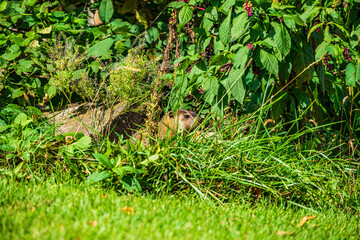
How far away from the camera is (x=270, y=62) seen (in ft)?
8.98

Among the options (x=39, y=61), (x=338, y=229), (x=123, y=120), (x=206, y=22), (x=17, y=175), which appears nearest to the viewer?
(x=338, y=229)

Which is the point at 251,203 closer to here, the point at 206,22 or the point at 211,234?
the point at 211,234

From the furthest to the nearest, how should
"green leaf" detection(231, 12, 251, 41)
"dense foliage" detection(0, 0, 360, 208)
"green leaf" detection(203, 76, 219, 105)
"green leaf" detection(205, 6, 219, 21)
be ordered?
"green leaf" detection(205, 6, 219, 21)
"green leaf" detection(203, 76, 219, 105)
"green leaf" detection(231, 12, 251, 41)
"dense foliage" detection(0, 0, 360, 208)

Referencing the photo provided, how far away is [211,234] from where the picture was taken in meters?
1.78

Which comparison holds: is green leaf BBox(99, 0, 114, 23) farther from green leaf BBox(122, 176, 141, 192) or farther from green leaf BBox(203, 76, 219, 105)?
green leaf BBox(122, 176, 141, 192)

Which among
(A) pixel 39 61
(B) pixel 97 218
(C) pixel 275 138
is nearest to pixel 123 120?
(A) pixel 39 61

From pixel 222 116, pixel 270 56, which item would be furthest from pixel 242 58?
pixel 222 116

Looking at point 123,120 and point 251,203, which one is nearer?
point 251,203

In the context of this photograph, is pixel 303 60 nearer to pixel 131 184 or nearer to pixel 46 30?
pixel 131 184

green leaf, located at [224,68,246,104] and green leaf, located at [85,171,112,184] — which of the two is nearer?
green leaf, located at [85,171,112,184]

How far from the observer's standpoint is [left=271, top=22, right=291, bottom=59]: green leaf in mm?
2662

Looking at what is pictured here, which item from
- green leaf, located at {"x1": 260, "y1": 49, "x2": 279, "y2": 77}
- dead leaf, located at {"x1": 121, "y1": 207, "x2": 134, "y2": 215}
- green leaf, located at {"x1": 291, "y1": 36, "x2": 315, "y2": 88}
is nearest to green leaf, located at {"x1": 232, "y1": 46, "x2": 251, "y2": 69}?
green leaf, located at {"x1": 260, "y1": 49, "x2": 279, "y2": 77}

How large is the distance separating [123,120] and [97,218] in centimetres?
216

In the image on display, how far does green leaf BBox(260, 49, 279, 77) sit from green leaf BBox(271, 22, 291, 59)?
84mm
